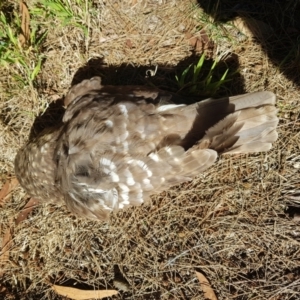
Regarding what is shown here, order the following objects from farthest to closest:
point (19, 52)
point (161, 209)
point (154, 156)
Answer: point (19, 52) → point (161, 209) → point (154, 156)

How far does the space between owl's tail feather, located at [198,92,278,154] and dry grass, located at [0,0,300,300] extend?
369 millimetres

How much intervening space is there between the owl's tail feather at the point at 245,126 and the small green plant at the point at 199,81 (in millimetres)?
375

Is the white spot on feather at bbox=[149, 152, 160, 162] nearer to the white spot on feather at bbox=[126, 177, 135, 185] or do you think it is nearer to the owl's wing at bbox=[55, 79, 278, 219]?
the owl's wing at bbox=[55, 79, 278, 219]

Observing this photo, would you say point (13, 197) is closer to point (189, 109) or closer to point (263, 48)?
point (189, 109)

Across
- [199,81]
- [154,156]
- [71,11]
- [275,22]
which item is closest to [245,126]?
[154,156]

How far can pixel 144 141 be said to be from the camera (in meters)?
2.17

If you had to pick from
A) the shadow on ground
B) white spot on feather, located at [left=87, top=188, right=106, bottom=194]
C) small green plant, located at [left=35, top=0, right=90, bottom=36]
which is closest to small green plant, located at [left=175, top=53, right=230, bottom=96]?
the shadow on ground

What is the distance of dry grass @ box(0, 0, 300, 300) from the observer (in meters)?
2.55

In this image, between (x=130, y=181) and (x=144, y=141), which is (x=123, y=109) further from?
(x=130, y=181)

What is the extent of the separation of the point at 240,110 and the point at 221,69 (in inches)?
24.3

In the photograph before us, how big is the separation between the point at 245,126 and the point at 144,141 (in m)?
0.49

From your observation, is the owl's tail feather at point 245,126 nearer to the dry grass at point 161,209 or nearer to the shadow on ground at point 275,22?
the dry grass at point 161,209

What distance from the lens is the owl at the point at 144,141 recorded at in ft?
6.98

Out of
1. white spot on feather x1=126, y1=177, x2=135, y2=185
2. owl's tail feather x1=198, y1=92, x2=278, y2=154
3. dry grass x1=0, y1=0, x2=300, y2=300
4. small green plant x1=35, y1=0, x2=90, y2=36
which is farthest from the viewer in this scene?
small green plant x1=35, y1=0, x2=90, y2=36
